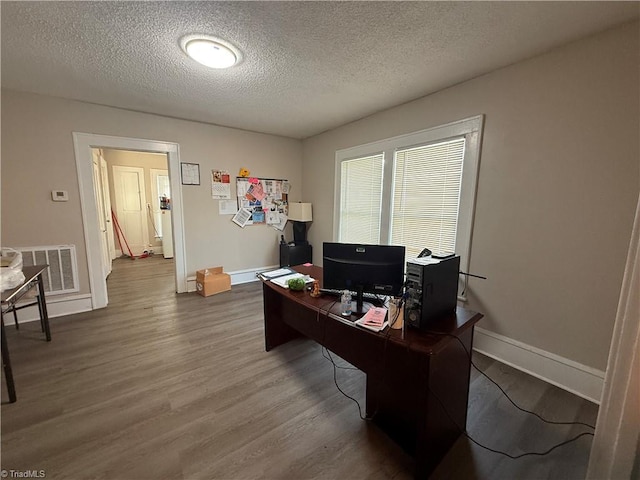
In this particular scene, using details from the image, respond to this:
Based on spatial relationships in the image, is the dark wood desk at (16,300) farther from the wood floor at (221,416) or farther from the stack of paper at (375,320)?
the stack of paper at (375,320)

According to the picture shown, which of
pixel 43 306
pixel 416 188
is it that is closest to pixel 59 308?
pixel 43 306

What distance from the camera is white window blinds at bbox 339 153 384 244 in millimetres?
3274

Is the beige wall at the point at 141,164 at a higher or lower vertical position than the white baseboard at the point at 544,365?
higher

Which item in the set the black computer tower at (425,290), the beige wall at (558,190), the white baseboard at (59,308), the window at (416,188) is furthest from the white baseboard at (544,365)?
the white baseboard at (59,308)

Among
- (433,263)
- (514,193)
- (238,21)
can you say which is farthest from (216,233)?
(514,193)

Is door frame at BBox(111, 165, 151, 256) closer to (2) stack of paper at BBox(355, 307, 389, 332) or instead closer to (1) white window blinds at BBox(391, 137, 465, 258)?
(1) white window blinds at BBox(391, 137, 465, 258)

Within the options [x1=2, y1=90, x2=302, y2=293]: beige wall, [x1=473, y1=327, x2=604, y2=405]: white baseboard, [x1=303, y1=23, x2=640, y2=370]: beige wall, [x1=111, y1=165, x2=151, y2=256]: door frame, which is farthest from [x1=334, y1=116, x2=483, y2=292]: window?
[x1=111, y1=165, x2=151, y2=256]: door frame

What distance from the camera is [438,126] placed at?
2.54 metres

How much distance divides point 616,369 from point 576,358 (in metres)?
1.08

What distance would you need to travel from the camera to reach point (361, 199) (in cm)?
351

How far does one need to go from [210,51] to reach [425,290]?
2157 millimetres

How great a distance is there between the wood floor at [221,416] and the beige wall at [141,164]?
13.6 ft

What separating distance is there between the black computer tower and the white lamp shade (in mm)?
3139

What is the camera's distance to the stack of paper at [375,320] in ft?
4.38
